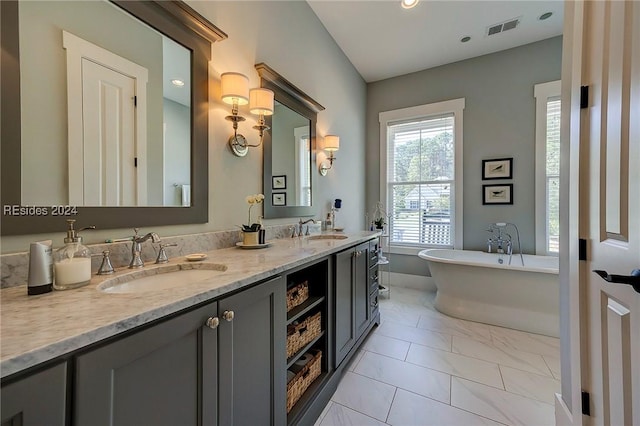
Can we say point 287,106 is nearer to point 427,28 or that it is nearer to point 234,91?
point 234,91

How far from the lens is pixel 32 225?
0.91 m

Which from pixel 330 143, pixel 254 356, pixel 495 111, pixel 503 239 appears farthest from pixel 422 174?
pixel 254 356

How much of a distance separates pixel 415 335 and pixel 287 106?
7.96ft

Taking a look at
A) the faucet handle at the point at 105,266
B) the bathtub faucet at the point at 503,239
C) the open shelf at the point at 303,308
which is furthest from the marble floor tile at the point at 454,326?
the faucet handle at the point at 105,266

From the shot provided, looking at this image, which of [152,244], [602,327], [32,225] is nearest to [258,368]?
→ [152,244]

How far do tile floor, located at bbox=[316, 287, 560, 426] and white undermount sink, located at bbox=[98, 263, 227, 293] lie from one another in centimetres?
108

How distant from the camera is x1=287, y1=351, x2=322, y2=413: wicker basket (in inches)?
54.1

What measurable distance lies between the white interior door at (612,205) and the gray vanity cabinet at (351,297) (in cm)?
119

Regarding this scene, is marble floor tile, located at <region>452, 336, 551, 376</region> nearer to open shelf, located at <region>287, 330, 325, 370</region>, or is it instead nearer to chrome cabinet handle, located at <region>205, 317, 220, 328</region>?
open shelf, located at <region>287, 330, 325, 370</region>

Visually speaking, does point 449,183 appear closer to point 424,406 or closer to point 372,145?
point 372,145

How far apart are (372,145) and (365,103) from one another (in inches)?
27.0

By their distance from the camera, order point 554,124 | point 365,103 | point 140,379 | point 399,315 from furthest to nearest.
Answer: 1. point 365,103
2. point 554,124
3. point 399,315
4. point 140,379

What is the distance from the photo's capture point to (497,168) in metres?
3.42

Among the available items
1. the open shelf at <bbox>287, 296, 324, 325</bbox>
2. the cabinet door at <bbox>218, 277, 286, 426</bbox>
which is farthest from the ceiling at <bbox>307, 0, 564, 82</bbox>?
the cabinet door at <bbox>218, 277, 286, 426</bbox>
